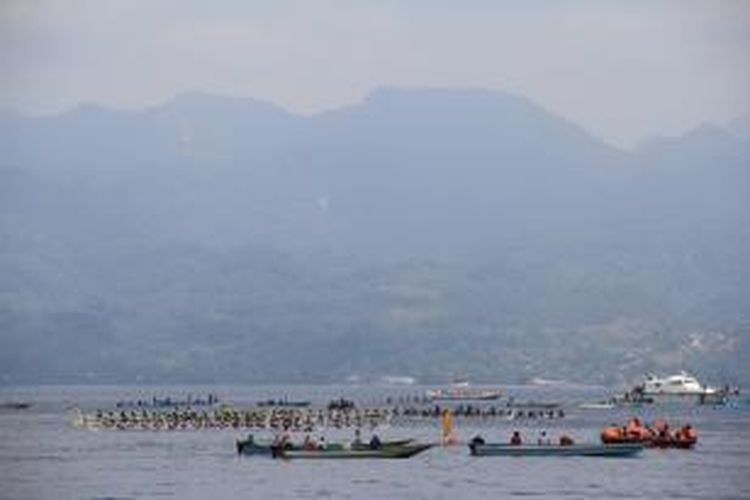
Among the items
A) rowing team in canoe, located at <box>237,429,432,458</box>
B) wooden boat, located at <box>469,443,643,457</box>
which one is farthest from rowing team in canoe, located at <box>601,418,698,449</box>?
rowing team in canoe, located at <box>237,429,432,458</box>

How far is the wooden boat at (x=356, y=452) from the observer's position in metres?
170

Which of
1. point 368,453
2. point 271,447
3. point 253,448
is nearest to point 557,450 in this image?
point 368,453

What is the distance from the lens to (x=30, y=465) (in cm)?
16688

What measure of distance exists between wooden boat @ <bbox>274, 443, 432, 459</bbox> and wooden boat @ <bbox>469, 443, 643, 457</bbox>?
5.32 m

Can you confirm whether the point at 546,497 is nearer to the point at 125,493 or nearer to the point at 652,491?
the point at 652,491

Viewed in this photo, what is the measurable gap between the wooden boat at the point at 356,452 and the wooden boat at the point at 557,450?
17.5 feet

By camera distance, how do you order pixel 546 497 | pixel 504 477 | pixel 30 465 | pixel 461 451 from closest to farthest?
pixel 546 497
pixel 504 477
pixel 30 465
pixel 461 451

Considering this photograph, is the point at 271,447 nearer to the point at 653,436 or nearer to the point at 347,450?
the point at 347,450

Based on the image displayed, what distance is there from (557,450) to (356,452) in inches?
656

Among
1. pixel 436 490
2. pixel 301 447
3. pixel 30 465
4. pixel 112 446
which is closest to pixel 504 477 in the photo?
pixel 436 490

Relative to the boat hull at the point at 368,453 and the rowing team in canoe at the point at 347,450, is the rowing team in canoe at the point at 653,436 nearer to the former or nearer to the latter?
the rowing team in canoe at the point at 347,450

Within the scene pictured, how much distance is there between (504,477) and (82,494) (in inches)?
1341

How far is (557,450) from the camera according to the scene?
170000 millimetres

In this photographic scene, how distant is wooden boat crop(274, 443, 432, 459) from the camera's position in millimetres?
169875
